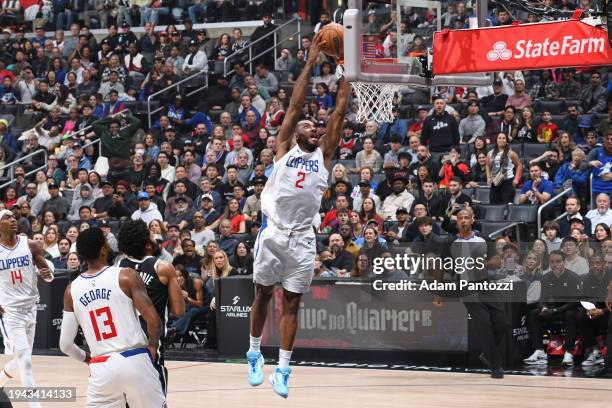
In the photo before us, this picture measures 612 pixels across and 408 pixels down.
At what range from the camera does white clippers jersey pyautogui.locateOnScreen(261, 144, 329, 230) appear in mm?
10469

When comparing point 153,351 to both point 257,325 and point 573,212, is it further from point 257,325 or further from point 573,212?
point 573,212

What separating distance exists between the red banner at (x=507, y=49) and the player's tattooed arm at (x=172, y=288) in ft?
14.1

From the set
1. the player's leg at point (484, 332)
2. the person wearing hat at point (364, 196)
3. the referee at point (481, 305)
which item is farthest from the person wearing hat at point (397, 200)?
the player's leg at point (484, 332)

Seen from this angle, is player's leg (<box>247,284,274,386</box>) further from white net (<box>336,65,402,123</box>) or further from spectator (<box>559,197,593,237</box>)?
spectator (<box>559,197,593,237</box>)

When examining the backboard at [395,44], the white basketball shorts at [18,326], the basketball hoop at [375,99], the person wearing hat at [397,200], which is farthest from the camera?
the person wearing hat at [397,200]

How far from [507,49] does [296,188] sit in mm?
3333

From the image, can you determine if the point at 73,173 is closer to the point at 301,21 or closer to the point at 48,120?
the point at 48,120

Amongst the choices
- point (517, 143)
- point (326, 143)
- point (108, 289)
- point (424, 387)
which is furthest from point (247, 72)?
point (108, 289)

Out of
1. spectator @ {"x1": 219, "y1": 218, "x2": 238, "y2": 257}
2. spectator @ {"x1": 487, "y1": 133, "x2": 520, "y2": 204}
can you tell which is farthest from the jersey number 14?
spectator @ {"x1": 487, "y1": 133, "x2": 520, "y2": 204}

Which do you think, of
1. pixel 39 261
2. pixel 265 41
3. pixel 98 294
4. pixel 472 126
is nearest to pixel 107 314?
pixel 98 294

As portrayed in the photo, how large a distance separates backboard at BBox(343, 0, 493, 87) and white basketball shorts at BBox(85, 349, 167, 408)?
12.6 feet

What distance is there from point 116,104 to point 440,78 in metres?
14.3

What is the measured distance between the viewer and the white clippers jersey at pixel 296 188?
10.5 m

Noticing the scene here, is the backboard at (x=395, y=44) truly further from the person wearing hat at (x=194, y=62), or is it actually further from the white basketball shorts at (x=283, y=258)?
the person wearing hat at (x=194, y=62)
